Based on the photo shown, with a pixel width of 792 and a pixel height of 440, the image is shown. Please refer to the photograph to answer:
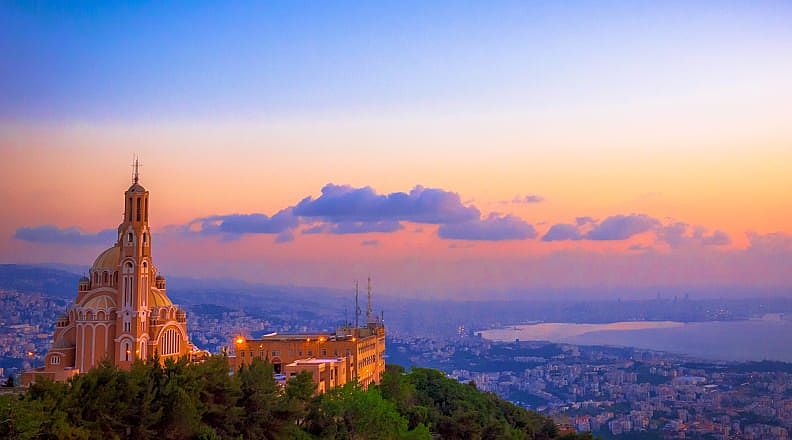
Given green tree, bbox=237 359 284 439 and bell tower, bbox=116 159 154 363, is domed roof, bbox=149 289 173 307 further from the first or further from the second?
green tree, bbox=237 359 284 439

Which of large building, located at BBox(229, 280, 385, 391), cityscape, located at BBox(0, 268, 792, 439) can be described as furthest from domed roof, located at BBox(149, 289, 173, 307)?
cityscape, located at BBox(0, 268, 792, 439)

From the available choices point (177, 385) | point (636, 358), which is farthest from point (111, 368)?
point (636, 358)

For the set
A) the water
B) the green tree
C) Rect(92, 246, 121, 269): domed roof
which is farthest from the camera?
the water

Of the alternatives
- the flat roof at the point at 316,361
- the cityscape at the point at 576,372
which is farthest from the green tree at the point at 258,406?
the cityscape at the point at 576,372

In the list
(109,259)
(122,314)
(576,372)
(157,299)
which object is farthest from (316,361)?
(576,372)

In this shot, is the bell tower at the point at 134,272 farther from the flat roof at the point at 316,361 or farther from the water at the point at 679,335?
the water at the point at 679,335

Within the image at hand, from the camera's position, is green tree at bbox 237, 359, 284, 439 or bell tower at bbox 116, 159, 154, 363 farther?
bell tower at bbox 116, 159, 154, 363

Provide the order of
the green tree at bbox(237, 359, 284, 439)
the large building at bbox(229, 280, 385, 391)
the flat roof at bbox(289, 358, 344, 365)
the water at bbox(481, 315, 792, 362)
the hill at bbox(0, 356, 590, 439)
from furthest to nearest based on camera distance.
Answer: the water at bbox(481, 315, 792, 362) → the large building at bbox(229, 280, 385, 391) → the flat roof at bbox(289, 358, 344, 365) → the green tree at bbox(237, 359, 284, 439) → the hill at bbox(0, 356, 590, 439)
